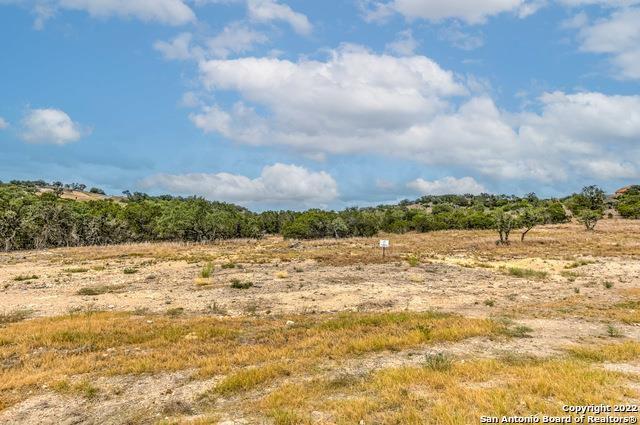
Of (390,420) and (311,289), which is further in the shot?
(311,289)

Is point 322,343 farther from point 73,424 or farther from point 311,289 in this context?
point 311,289

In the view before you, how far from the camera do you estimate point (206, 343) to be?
1539cm

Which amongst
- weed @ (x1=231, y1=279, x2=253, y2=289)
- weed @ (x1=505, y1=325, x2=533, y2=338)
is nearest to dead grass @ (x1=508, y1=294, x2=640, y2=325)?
weed @ (x1=505, y1=325, x2=533, y2=338)

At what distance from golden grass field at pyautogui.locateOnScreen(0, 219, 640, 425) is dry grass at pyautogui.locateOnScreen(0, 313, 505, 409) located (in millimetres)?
71

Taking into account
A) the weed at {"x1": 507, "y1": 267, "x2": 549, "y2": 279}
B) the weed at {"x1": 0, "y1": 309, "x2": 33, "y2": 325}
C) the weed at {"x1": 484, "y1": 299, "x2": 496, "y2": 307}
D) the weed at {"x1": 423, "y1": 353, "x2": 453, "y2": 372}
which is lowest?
the weed at {"x1": 507, "y1": 267, "x2": 549, "y2": 279}

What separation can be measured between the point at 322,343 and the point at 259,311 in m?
9.04

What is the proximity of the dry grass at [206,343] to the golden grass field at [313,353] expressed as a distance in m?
0.07

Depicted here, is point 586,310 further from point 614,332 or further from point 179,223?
point 179,223

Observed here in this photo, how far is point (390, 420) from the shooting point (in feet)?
27.4

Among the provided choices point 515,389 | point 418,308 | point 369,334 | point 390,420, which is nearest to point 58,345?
point 369,334

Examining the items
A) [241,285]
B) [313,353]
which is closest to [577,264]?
[241,285]

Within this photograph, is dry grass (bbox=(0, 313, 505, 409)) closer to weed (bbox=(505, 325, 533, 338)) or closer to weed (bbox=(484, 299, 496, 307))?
weed (bbox=(505, 325, 533, 338))

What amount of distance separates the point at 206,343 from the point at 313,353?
424 cm

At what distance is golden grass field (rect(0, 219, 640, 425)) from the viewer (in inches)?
368
